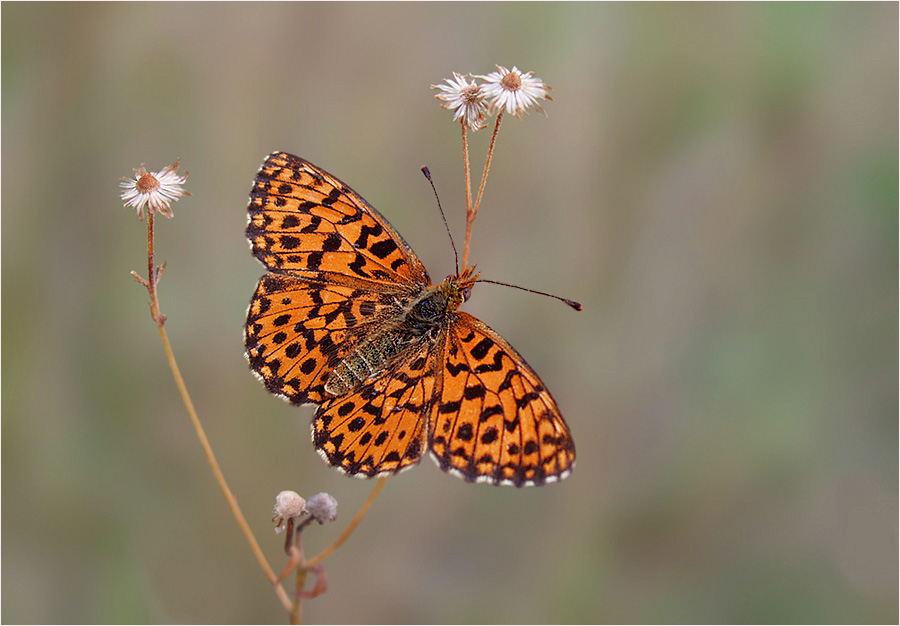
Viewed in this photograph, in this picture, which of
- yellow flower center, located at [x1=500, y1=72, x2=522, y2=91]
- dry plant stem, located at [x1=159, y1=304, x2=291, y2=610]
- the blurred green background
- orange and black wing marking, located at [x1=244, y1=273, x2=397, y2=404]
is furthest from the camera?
the blurred green background

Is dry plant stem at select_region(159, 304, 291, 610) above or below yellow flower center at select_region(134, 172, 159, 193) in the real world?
below

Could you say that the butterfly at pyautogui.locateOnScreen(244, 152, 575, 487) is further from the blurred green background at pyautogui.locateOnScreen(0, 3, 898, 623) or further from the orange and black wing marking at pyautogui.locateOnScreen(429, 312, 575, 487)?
the blurred green background at pyautogui.locateOnScreen(0, 3, 898, 623)

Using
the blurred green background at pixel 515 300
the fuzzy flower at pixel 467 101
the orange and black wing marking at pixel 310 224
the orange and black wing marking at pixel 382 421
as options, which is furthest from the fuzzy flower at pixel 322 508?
the blurred green background at pixel 515 300

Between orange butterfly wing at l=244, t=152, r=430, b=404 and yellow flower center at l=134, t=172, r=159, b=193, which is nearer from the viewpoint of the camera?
yellow flower center at l=134, t=172, r=159, b=193

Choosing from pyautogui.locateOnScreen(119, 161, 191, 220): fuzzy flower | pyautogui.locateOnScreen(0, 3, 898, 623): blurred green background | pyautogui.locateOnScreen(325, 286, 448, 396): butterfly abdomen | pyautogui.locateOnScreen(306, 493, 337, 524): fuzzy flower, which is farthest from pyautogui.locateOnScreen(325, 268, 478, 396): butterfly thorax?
pyautogui.locateOnScreen(0, 3, 898, 623): blurred green background

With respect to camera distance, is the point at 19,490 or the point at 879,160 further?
the point at 879,160

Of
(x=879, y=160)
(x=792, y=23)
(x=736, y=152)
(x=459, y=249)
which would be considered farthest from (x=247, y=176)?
(x=879, y=160)

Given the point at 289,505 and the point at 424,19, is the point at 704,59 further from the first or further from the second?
the point at 289,505

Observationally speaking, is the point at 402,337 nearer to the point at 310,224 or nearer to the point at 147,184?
the point at 310,224
